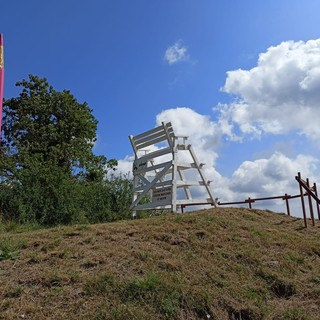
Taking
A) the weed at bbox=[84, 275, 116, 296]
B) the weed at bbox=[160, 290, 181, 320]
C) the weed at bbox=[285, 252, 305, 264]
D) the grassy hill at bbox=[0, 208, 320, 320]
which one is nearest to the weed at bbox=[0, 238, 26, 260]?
the grassy hill at bbox=[0, 208, 320, 320]

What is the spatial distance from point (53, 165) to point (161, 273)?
12894 millimetres

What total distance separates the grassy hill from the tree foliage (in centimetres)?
470

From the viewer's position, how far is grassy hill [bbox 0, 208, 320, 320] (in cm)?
514

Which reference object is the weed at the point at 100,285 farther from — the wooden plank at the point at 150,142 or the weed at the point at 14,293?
the wooden plank at the point at 150,142

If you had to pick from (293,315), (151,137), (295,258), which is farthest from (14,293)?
(151,137)

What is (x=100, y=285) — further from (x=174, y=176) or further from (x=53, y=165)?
(x=53, y=165)

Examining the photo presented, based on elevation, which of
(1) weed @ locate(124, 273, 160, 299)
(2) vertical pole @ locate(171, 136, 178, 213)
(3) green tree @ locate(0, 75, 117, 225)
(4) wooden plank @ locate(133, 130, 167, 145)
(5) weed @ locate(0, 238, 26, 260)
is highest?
(3) green tree @ locate(0, 75, 117, 225)

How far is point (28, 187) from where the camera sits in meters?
13.4

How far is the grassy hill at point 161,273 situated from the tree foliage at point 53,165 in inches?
185

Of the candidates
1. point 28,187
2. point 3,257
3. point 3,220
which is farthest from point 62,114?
point 3,257

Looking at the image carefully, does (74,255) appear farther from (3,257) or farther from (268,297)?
(268,297)

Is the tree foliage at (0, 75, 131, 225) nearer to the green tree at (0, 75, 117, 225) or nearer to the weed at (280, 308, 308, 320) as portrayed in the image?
the green tree at (0, 75, 117, 225)

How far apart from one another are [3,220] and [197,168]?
5.86 m

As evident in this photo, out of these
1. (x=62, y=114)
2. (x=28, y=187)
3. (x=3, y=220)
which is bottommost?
(x=3, y=220)
